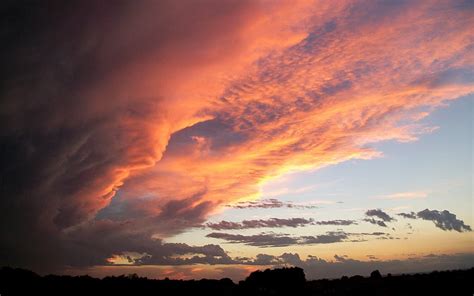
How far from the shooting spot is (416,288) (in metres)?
44.0

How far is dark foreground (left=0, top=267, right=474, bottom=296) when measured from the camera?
3881 cm

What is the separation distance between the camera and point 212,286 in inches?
1774

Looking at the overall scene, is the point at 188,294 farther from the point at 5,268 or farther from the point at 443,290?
the point at 443,290

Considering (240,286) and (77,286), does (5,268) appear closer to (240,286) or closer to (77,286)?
(77,286)

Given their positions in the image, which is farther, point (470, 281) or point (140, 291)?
point (470, 281)

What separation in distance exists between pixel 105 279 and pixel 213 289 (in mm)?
12458

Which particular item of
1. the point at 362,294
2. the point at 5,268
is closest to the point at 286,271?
the point at 362,294

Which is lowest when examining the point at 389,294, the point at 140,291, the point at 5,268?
the point at 389,294

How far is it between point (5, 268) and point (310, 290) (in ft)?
120

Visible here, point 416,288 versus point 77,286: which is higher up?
point 77,286

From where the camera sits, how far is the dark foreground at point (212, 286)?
38.8 meters

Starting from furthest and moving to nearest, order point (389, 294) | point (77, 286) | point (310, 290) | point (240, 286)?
point (310, 290), point (240, 286), point (389, 294), point (77, 286)

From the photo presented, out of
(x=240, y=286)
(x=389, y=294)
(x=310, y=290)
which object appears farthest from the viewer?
(x=310, y=290)

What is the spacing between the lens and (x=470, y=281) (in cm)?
4397
